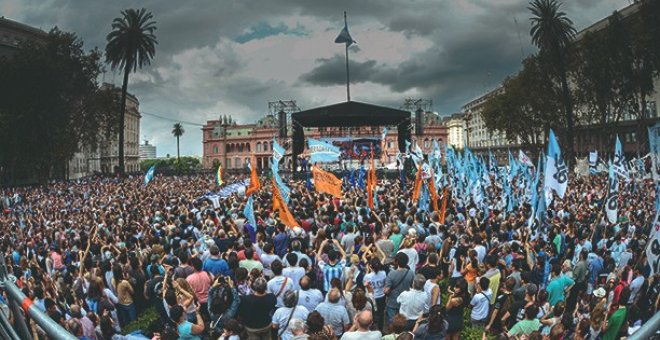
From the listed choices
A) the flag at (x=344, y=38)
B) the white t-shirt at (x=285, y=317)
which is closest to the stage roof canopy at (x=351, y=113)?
the flag at (x=344, y=38)

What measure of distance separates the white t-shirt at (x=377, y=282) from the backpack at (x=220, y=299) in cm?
224

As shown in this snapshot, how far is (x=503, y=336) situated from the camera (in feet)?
16.3

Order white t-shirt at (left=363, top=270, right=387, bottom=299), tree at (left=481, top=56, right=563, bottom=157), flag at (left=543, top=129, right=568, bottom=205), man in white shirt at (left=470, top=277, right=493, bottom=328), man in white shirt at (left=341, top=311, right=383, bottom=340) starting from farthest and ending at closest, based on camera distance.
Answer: tree at (left=481, top=56, right=563, bottom=157) < flag at (left=543, top=129, right=568, bottom=205) < white t-shirt at (left=363, top=270, right=387, bottom=299) < man in white shirt at (left=470, top=277, right=493, bottom=328) < man in white shirt at (left=341, top=311, right=383, bottom=340)

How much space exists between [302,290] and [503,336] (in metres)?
2.78

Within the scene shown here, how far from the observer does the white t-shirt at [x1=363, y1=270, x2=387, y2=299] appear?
8.02m

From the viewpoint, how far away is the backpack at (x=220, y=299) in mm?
6773

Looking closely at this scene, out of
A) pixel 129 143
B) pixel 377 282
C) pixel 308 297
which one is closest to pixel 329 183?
pixel 377 282

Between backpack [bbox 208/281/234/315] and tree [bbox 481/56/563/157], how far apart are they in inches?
1905

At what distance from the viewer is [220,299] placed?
6.78 m

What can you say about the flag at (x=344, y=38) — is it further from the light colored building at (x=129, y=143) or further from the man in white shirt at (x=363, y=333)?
the light colored building at (x=129, y=143)

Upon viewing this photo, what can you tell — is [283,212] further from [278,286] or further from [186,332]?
[186,332]

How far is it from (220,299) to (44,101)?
4403 centimetres

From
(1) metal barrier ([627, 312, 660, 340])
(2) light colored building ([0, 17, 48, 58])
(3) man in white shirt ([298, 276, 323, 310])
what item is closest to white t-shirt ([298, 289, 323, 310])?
(3) man in white shirt ([298, 276, 323, 310])

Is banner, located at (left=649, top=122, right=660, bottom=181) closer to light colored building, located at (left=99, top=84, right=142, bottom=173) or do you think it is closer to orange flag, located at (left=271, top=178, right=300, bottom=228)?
orange flag, located at (left=271, top=178, right=300, bottom=228)
